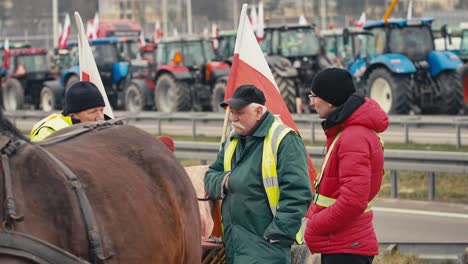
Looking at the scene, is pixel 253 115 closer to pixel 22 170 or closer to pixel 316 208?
pixel 316 208

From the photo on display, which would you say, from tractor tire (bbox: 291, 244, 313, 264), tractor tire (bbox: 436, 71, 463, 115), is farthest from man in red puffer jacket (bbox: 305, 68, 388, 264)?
tractor tire (bbox: 436, 71, 463, 115)

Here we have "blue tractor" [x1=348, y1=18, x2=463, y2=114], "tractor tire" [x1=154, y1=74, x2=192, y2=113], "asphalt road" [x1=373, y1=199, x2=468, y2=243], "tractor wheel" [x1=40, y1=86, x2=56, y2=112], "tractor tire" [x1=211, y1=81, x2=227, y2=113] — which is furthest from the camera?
"tractor wheel" [x1=40, y1=86, x2=56, y2=112]

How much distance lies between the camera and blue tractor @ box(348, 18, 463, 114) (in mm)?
29094

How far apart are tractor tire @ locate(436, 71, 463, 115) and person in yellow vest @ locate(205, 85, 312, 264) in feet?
75.3

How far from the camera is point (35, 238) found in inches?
194

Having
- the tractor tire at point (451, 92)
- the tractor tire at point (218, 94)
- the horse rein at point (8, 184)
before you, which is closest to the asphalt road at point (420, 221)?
the horse rein at point (8, 184)

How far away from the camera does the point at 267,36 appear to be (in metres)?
34.8

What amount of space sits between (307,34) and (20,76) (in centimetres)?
1351

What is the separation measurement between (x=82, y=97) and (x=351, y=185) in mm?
1949

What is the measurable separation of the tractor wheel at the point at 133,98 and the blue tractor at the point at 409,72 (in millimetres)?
8541

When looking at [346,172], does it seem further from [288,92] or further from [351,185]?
[288,92]

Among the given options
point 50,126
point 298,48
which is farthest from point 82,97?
point 298,48

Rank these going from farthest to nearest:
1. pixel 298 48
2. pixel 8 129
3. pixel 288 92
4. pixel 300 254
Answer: pixel 298 48, pixel 288 92, pixel 300 254, pixel 8 129

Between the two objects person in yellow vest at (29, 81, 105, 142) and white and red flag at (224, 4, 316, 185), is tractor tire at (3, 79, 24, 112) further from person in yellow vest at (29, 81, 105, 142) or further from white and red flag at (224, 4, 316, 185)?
person in yellow vest at (29, 81, 105, 142)
